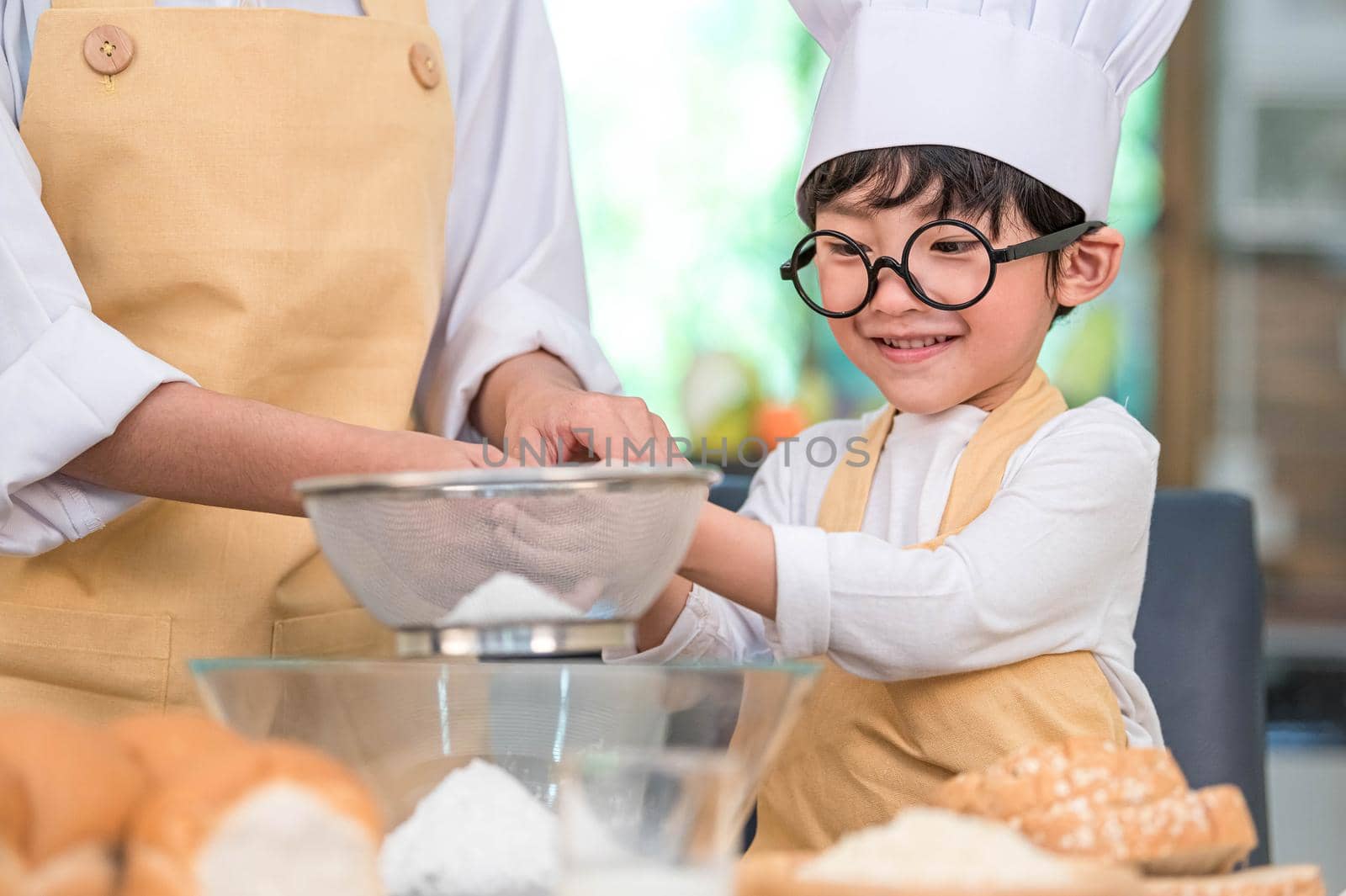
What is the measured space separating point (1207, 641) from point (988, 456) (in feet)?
1.15

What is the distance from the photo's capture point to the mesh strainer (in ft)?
2.13

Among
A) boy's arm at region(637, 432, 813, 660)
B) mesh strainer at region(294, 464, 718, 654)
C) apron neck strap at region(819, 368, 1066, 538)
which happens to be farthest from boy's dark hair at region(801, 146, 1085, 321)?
mesh strainer at region(294, 464, 718, 654)

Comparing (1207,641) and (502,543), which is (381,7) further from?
(1207,641)

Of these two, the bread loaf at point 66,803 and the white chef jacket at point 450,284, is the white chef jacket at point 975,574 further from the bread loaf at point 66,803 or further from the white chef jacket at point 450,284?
the bread loaf at point 66,803

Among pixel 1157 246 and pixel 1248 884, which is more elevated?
pixel 1157 246

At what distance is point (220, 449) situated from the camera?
952mm

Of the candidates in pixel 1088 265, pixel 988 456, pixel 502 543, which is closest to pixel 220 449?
pixel 502 543

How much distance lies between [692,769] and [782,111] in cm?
348

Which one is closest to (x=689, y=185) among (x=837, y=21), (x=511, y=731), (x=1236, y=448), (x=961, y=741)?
(x=1236, y=448)

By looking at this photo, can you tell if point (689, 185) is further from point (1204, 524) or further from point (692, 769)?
point (692, 769)

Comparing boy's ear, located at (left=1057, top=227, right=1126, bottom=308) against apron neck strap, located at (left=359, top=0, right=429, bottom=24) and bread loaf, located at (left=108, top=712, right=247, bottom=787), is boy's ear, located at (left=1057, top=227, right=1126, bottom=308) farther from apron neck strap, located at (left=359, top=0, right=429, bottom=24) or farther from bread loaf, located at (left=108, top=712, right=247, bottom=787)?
bread loaf, located at (left=108, top=712, right=247, bottom=787)

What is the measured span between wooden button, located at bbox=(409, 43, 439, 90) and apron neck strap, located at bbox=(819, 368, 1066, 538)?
23.3 inches

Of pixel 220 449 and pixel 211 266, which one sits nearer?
pixel 220 449

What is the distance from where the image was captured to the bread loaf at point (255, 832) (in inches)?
20.1
